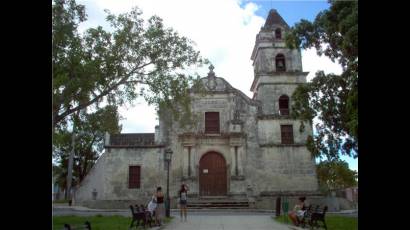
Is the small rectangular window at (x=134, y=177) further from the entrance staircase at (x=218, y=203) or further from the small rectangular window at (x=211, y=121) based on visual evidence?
the small rectangular window at (x=211, y=121)

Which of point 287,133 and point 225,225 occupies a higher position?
point 287,133

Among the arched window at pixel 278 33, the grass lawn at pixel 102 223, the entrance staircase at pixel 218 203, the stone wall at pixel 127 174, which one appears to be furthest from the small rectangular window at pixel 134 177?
the arched window at pixel 278 33

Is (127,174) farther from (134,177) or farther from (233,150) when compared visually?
(233,150)

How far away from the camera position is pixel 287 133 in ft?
79.2

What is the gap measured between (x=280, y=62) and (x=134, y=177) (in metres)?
11.4

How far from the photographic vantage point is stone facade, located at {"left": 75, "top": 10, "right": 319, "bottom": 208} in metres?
23.1

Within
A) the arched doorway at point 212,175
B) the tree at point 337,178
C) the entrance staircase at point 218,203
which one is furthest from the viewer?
the tree at point 337,178

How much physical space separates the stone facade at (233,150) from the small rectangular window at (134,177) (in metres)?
0.27

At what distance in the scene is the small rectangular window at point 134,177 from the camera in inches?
916

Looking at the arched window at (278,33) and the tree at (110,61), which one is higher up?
the arched window at (278,33)

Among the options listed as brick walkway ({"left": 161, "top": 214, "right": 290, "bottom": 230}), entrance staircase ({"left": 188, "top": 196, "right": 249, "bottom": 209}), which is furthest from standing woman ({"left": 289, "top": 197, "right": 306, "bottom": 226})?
entrance staircase ({"left": 188, "top": 196, "right": 249, "bottom": 209})

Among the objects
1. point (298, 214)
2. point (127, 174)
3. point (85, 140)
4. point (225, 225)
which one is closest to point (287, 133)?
point (127, 174)
